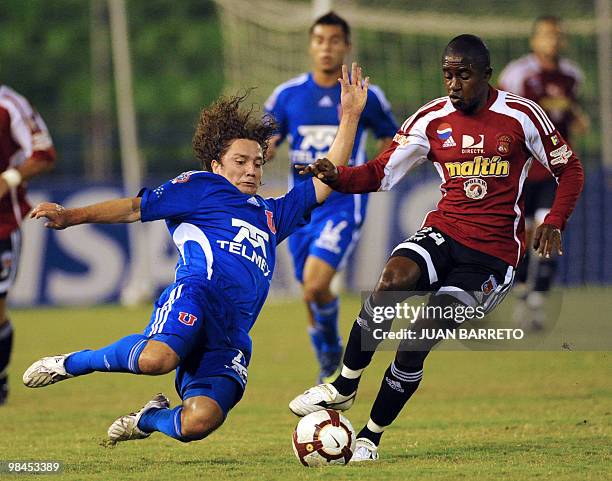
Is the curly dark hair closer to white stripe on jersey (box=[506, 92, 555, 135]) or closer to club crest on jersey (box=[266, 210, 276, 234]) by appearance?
club crest on jersey (box=[266, 210, 276, 234])

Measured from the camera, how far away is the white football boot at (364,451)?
20.1 ft

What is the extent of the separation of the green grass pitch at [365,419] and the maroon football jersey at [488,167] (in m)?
1.15

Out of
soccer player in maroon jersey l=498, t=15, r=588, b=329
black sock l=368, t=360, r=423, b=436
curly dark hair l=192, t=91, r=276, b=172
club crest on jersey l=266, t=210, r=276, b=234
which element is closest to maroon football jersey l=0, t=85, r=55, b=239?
curly dark hair l=192, t=91, r=276, b=172

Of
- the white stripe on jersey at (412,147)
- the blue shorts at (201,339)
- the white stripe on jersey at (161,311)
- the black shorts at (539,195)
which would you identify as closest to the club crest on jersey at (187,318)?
the blue shorts at (201,339)

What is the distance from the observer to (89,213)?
229 inches

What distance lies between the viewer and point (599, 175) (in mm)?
17344

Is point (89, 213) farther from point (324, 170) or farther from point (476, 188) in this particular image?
Result: point (476, 188)

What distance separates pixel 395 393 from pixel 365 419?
1.56 meters

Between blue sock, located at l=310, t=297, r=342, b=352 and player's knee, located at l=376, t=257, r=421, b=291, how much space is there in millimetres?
3026

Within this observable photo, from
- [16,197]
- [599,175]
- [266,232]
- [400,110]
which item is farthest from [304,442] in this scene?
[400,110]

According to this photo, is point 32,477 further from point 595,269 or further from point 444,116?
point 595,269

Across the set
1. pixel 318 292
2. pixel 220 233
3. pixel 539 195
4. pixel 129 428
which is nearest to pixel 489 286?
pixel 220 233

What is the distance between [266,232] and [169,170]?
1485cm
